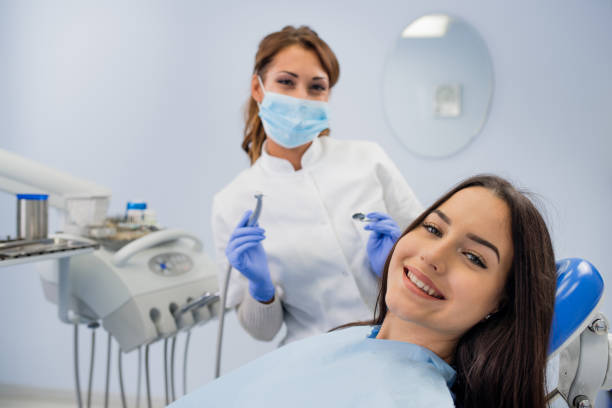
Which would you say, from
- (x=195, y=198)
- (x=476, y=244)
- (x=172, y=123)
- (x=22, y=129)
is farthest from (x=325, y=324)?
(x=22, y=129)

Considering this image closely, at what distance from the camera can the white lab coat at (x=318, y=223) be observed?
1376mm

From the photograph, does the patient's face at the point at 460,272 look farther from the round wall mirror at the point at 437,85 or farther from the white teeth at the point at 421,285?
the round wall mirror at the point at 437,85

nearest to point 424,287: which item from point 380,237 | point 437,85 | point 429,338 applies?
point 429,338

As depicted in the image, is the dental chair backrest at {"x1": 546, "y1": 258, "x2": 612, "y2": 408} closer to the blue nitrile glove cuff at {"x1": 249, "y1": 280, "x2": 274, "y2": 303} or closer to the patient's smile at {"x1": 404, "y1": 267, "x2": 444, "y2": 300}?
the patient's smile at {"x1": 404, "y1": 267, "x2": 444, "y2": 300}

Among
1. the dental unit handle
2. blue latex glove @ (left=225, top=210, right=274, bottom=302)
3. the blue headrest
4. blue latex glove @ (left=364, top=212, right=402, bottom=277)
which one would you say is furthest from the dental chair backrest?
the dental unit handle

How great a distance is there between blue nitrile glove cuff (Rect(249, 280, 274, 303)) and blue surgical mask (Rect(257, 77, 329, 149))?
40 cm

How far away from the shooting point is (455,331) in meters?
0.86

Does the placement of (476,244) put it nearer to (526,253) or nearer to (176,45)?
(526,253)

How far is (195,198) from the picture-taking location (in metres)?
2.55

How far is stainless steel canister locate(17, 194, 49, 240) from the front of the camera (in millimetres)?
1391

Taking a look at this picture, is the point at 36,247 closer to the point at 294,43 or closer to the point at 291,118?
the point at 291,118

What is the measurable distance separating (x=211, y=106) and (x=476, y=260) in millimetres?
1933

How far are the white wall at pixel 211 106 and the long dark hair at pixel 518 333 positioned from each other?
1379 mm

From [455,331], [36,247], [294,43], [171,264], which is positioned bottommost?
[171,264]
